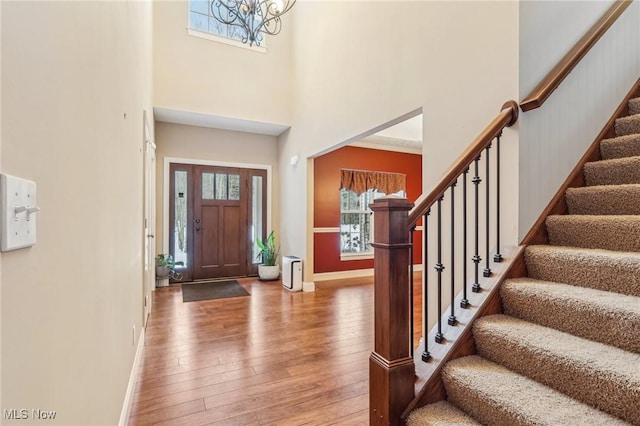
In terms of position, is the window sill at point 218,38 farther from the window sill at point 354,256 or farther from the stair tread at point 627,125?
the stair tread at point 627,125

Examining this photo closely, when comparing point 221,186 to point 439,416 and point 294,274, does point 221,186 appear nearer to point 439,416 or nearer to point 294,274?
point 294,274

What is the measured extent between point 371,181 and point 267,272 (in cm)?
253

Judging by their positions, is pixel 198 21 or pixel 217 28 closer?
pixel 198 21

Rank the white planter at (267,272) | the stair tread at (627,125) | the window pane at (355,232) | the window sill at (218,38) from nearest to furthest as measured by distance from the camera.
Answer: the stair tread at (627,125) < the window sill at (218,38) < the white planter at (267,272) < the window pane at (355,232)

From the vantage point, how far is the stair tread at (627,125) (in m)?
2.22

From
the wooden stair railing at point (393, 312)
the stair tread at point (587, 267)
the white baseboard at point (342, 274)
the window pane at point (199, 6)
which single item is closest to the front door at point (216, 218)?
the white baseboard at point (342, 274)

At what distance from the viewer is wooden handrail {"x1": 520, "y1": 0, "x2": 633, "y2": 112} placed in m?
1.88

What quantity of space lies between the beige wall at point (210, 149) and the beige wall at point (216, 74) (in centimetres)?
69

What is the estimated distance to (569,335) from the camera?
4.75 feet

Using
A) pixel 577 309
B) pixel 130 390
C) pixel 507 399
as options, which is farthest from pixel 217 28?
pixel 507 399

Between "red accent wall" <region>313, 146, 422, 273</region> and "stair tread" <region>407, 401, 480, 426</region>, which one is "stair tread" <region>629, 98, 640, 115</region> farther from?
"red accent wall" <region>313, 146, 422, 273</region>

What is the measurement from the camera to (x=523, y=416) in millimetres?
1176

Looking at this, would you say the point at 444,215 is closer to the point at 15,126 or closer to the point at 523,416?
the point at 523,416

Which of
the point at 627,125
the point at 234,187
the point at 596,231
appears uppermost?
the point at 627,125
